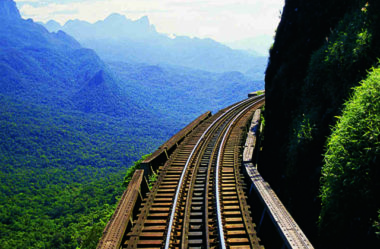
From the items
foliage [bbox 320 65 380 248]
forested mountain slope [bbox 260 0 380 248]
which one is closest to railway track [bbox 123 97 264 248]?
forested mountain slope [bbox 260 0 380 248]

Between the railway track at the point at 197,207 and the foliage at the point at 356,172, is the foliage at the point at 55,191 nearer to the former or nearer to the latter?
the railway track at the point at 197,207

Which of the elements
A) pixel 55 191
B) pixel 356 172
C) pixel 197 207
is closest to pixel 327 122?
pixel 356 172

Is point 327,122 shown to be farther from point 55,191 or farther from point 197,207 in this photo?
point 55,191

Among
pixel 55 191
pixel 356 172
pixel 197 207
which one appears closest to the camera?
pixel 356 172

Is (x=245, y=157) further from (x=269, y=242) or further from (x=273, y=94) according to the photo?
(x=273, y=94)

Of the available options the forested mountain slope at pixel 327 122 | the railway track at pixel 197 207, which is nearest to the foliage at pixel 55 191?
the railway track at pixel 197 207
